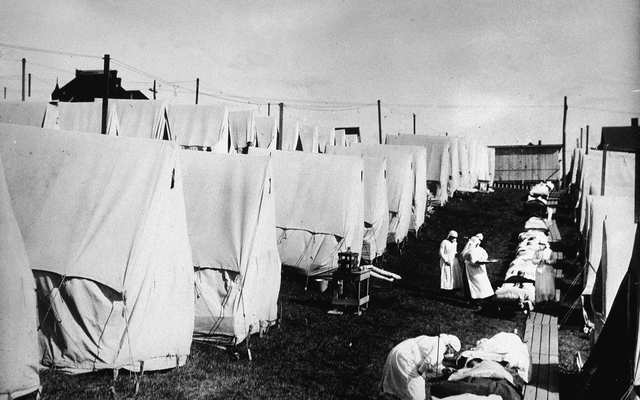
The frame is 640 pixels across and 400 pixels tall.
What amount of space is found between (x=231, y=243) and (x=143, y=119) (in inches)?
585

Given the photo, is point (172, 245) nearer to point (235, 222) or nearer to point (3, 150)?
point (235, 222)

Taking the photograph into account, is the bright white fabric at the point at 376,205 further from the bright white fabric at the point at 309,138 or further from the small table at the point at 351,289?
the bright white fabric at the point at 309,138

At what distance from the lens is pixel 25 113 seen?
79.4 ft

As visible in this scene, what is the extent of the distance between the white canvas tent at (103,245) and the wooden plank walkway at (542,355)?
5.48 meters

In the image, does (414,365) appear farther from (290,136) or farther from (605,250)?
(290,136)

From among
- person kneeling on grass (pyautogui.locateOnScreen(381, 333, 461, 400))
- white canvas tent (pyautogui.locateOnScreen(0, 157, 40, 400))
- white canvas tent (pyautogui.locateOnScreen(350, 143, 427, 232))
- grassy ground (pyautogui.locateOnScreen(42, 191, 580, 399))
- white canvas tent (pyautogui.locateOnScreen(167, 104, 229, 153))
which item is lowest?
grassy ground (pyautogui.locateOnScreen(42, 191, 580, 399))

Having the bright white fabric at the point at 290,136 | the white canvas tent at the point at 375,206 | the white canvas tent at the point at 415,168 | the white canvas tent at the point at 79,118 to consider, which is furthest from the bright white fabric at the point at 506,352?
the bright white fabric at the point at 290,136

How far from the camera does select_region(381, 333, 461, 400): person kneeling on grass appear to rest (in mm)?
8125

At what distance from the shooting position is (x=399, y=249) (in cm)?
2150

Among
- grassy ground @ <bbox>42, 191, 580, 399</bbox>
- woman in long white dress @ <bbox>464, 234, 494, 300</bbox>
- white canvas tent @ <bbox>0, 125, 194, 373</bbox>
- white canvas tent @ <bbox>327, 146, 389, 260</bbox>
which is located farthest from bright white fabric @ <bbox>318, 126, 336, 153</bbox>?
white canvas tent @ <bbox>0, 125, 194, 373</bbox>

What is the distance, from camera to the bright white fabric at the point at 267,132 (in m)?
30.6

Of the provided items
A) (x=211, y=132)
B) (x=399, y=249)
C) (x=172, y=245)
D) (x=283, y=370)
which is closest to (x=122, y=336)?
(x=172, y=245)

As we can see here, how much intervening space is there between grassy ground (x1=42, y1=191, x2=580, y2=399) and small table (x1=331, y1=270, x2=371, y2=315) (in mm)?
339

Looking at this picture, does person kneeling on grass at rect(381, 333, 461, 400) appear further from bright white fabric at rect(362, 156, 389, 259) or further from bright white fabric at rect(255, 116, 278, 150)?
bright white fabric at rect(255, 116, 278, 150)
